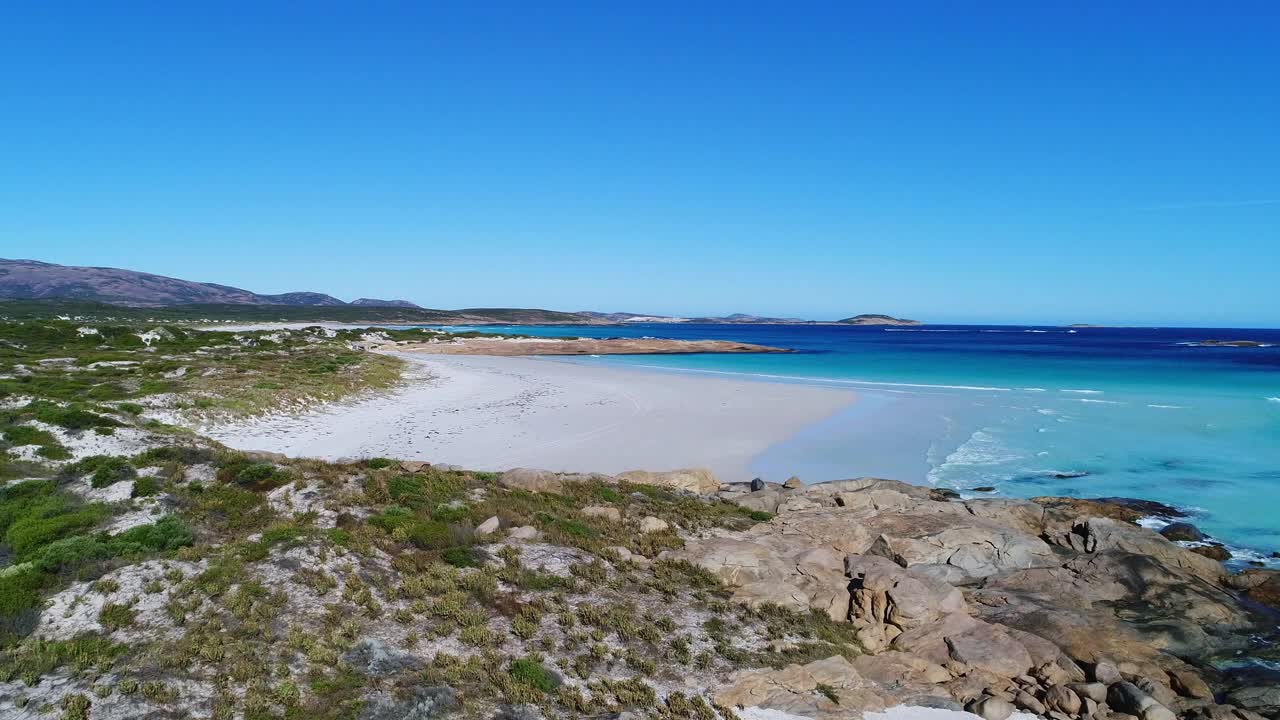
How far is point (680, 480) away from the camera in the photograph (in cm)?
1969

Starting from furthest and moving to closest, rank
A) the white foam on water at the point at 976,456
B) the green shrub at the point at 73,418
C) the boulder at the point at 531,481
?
the white foam on water at the point at 976,456 < the green shrub at the point at 73,418 < the boulder at the point at 531,481

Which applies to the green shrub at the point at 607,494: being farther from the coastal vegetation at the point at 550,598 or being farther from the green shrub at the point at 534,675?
the green shrub at the point at 534,675

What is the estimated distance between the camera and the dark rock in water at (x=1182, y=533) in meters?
17.6

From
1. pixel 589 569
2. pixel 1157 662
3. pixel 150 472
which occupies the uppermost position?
pixel 150 472

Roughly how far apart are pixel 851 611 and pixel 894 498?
22.7ft

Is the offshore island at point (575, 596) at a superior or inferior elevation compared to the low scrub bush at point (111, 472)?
inferior

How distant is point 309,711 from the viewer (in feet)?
25.6

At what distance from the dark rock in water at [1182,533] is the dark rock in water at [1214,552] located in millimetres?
676

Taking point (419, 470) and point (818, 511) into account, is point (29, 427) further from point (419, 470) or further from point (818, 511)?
point (818, 511)

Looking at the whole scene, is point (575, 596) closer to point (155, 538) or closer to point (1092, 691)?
point (155, 538)

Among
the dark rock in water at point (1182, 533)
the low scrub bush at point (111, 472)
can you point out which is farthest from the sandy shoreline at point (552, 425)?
the dark rock in water at point (1182, 533)

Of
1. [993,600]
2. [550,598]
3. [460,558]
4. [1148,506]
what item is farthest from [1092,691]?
[1148,506]

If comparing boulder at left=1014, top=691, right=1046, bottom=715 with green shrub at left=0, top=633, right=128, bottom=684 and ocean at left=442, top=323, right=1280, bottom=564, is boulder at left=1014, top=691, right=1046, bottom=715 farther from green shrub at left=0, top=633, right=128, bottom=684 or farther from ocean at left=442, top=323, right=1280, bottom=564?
green shrub at left=0, top=633, right=128, bottom=684

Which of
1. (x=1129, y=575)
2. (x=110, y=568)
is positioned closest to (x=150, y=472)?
(x=110, y=568)
